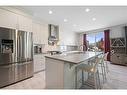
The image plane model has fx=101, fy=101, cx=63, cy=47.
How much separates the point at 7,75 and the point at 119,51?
597cm

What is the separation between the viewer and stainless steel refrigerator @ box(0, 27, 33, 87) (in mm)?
2832

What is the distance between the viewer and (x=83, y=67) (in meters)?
2.45

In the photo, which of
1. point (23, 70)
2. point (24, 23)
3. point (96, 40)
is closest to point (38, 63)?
point (23, 70)

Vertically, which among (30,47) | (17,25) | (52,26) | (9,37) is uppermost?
(52,26)

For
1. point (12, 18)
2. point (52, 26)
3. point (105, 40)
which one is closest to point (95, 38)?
point (105, 40)

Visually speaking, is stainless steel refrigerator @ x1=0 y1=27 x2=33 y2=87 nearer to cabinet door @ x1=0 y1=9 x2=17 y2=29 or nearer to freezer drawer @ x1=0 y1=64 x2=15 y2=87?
freezer drawer @ x1=0 y1=64 x2=15 y2=87

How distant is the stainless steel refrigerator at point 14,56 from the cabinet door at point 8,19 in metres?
0.19

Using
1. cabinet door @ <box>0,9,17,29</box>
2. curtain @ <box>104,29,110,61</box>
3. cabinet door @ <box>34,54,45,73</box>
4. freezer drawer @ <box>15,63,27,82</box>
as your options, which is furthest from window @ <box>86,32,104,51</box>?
cabinet door @ <box>0,9,17,29</box>

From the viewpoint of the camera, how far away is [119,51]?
6098mm

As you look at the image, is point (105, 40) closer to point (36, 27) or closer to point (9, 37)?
point (36, 27)

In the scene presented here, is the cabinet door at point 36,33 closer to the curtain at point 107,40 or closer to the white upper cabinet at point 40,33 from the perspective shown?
the white upper cabinet at point 40,33

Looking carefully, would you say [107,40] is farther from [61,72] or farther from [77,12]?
[61,72]

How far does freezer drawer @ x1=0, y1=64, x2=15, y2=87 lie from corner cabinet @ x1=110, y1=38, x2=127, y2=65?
556 cm

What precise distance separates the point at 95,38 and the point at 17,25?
630 centimetres
